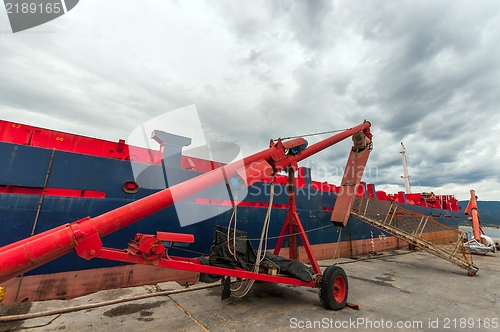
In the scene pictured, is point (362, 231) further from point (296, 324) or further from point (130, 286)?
point (130, 286)

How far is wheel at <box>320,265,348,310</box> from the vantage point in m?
5.24

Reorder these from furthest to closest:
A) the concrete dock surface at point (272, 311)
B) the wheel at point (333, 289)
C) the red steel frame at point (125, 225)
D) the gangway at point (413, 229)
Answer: the gangway at point (413, 229)
the wheel at point (333, 289)
the concrete dock surface at point (272, 311)
the red steel frame at point (125, 225)

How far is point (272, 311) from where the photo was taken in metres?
5.19

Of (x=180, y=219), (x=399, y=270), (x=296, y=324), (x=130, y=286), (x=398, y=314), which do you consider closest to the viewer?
(x=296, y=324)

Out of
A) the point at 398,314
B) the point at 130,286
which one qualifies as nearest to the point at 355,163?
the point at 398,314

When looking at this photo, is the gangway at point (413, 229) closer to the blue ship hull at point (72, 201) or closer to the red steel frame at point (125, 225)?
the blue ship hull at point (72, 201)

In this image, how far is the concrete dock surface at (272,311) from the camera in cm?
441

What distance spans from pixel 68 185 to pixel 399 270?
12458mm

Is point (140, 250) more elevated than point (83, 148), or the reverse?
point (83, 148)

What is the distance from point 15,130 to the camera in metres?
6.02

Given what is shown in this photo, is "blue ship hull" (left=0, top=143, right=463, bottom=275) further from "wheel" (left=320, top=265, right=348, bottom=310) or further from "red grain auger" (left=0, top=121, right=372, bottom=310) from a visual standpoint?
"wheel" (left=320, top=265, right=348, bottom=310)

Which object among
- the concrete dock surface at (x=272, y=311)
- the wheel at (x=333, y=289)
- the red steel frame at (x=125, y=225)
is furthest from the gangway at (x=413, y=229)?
the red steel frame at (x=125, y=225)

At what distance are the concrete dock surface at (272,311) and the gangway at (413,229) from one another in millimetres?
3107

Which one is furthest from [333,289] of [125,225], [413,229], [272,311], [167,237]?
[413,229]
